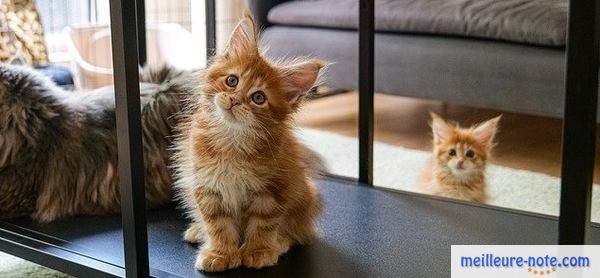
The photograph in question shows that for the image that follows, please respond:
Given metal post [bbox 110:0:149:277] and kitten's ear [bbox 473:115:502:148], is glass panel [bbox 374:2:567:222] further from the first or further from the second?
metal post [bbox 110:0:149:277]

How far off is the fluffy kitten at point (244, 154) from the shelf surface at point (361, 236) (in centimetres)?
5

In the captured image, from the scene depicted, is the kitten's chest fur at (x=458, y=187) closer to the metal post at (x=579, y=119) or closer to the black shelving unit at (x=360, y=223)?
the black shelving unit at (x=360, y=223)

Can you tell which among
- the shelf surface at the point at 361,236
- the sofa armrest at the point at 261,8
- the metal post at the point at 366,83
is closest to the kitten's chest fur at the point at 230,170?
the shelf surface at the point at 361,236

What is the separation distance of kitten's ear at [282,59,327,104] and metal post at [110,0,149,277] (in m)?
0.21

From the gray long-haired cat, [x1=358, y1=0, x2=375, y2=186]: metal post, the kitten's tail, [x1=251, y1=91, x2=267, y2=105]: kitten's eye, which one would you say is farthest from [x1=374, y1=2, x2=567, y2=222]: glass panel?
[x1=251, y1=91, x2=267, y2=105]: kitten's eye

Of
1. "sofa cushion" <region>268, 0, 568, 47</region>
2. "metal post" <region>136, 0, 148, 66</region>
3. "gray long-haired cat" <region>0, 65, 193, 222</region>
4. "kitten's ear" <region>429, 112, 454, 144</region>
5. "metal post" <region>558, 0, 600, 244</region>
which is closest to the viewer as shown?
"metal post" <region>558, 0, 600, 244</region>

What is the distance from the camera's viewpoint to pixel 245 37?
107 cm

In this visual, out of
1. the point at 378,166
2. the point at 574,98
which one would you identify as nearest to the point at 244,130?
the point at 574,98

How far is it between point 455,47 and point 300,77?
1303 mm

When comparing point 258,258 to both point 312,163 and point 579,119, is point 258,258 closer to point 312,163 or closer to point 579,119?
point 312,163

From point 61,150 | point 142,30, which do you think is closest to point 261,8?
point 142,30

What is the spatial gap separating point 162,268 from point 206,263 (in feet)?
0.28

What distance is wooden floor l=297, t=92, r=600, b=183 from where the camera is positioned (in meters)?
2.34

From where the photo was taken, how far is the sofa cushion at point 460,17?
81.0 inches
